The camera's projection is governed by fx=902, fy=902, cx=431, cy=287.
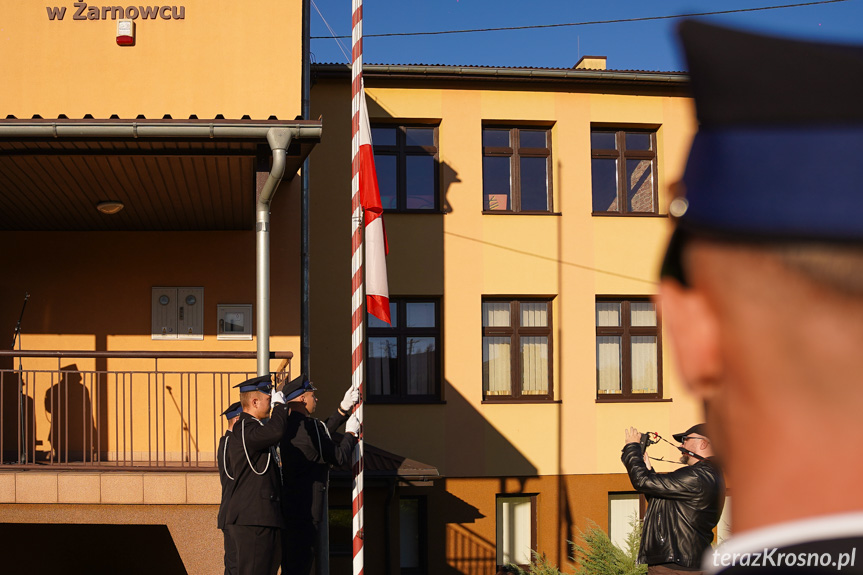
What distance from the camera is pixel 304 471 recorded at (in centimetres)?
770

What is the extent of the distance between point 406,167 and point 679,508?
32.5 ft

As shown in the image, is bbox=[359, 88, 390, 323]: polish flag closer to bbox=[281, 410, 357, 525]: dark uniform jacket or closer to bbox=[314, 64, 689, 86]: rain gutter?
bbox=[281, 410, 357, 525]: dark uniform jacket

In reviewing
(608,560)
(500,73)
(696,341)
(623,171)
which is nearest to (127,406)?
(608,560)

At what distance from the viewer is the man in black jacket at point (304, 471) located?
7.41 metres

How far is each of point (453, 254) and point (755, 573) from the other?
14.0m

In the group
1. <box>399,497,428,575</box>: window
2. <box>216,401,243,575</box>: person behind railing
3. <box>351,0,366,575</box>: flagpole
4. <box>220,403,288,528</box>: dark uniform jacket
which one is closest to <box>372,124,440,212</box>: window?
<box>399,497,428,575</box>: window

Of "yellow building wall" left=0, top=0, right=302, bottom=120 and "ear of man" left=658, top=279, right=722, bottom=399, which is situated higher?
"yellow building wall" left=0, top=0, right=302, bottom=120

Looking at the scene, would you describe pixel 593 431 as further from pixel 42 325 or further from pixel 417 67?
pixel 42 325

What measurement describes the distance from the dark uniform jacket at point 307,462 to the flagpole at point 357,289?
0.82 feet

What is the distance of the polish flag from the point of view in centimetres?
884

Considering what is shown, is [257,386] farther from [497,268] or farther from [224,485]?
[497,268]

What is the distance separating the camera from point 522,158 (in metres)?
15.2

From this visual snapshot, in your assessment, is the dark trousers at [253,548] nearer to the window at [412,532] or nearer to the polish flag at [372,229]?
the polish flag at [372,229]

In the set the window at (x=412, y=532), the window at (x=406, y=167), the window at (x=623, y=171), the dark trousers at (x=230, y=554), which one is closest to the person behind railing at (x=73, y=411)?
the dark trousers at (x=230, y=554)
